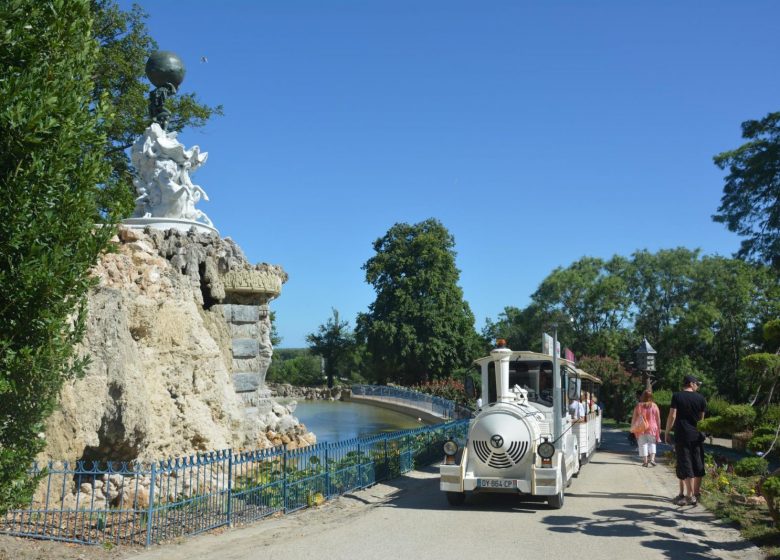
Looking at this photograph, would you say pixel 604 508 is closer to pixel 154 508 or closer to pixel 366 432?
pixel 154 508

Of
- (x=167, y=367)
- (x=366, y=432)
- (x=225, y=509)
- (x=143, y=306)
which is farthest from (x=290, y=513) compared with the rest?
(x=366, y=432)

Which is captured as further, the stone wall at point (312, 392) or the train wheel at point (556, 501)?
the stone wall at point (312, 392)

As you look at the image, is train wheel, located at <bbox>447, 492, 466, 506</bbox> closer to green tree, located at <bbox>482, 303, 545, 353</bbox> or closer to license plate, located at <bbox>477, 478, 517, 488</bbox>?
license plate, located at <bbox>477, 478, 517, 488</bbox>

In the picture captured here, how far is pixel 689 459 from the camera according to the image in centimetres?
986

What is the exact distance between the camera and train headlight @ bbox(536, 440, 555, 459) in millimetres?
9695

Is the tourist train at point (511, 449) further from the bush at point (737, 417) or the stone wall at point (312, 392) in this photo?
the stone wall at point (312, 392)

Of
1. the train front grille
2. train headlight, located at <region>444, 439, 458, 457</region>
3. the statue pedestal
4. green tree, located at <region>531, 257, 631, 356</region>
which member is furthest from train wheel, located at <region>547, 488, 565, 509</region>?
green tree, located at <region>531, 257, 631, 356</region>

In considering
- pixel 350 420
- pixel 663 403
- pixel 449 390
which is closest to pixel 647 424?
pixel 663 403

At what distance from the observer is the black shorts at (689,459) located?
32.0 ft

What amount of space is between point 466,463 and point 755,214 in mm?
17808

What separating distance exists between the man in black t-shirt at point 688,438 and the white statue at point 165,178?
36.8ft

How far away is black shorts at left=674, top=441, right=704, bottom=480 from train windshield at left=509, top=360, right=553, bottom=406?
8.04ft

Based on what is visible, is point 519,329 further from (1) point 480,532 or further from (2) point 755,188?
(1) point 480,532

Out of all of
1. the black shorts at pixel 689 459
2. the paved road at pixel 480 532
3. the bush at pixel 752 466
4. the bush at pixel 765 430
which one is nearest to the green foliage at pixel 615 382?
the bush at pixel 765 430
